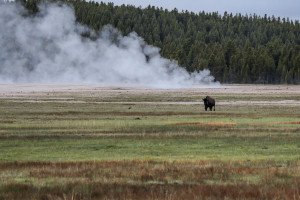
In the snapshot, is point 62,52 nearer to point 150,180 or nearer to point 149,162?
point 149,162

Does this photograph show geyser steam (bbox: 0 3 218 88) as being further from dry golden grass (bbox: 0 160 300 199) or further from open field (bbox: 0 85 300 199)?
dry golden grass (bbox: 0 160 300 199)

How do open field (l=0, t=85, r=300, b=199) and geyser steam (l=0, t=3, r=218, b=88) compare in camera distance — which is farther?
geyser steam (l=0, t=3, r=218, b=88)

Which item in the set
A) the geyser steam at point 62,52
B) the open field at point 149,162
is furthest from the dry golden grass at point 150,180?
the geyser steam at point 62,52

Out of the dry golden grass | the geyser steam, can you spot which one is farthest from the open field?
the geyser steam

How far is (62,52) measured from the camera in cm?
16625

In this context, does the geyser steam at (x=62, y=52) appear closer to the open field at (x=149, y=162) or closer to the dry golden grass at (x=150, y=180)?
the open field at (x=149, y=162)

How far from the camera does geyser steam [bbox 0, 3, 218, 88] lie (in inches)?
5979

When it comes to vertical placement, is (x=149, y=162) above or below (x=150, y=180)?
below

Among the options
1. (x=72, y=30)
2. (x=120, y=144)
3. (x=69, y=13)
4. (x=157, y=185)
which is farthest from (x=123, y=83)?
(x=157, y=185)

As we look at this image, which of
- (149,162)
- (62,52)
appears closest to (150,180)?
(149,162)

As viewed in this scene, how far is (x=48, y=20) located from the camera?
167 metres

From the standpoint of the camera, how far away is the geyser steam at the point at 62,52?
498ft

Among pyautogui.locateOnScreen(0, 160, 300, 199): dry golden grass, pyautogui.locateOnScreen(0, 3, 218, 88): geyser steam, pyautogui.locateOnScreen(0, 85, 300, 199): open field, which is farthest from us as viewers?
pyautogui.locateOnScreen(0, 3, 218, 88): geyser steam

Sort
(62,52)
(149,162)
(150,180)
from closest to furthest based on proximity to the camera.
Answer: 1. (150,180)
2. (149,162)
3. (62,52)
